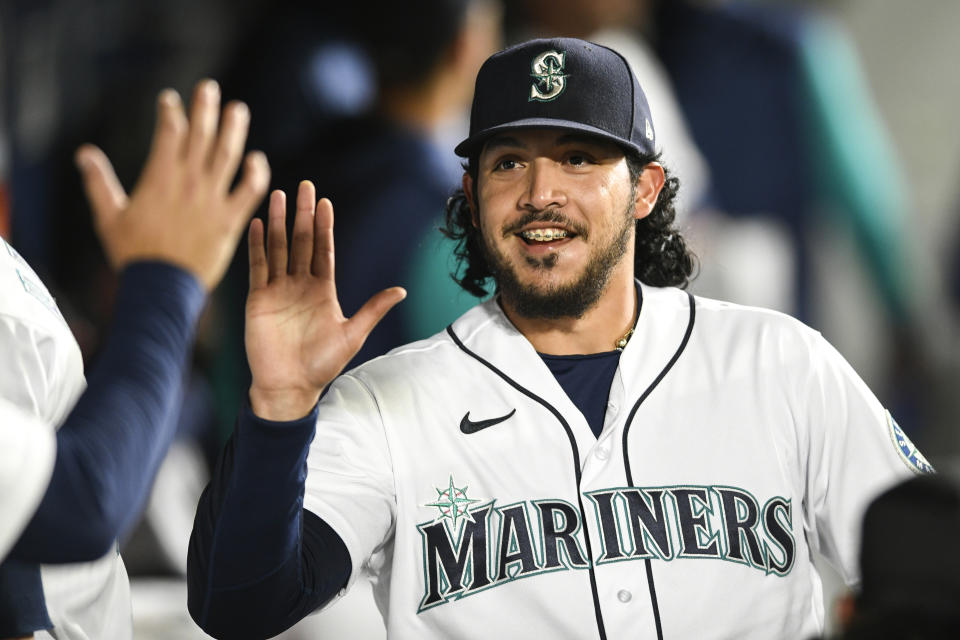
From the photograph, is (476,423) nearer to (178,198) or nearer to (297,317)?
(297,317)

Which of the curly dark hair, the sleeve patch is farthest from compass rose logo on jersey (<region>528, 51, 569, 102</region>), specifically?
the sleeve patch

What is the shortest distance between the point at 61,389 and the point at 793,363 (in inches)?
41.7

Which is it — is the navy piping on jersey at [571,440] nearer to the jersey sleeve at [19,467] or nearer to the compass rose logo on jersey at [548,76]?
the compass rose logo on jersey at [548,76]

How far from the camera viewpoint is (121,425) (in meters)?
1.42

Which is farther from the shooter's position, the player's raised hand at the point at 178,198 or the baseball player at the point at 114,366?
the player's raised hand at the point at 178,198

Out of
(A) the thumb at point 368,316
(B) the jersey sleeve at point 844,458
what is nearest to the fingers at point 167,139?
(A) the thumb at point 368,316

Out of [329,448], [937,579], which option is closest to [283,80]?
[329,448]

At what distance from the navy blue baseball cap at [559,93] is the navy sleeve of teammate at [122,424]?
0.67 m

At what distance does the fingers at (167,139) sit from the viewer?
1.49 meters

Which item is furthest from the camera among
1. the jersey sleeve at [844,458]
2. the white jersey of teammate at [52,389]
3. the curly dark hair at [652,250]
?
the curly dark hair at [652,250]

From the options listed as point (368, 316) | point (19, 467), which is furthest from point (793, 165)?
point (19, 467)

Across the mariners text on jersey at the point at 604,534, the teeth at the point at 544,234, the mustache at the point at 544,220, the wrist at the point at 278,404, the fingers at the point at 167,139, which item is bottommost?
the mariners text on jersey at the point at 604,534

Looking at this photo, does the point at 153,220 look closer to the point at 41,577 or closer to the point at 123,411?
the point at 123,411

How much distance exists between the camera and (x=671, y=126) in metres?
4.91
